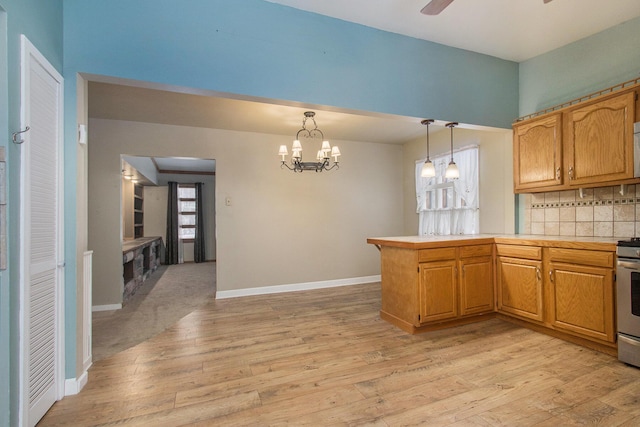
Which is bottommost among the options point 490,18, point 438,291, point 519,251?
point 438,291

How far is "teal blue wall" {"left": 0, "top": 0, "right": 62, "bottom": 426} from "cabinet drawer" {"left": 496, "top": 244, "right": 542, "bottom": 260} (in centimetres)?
393

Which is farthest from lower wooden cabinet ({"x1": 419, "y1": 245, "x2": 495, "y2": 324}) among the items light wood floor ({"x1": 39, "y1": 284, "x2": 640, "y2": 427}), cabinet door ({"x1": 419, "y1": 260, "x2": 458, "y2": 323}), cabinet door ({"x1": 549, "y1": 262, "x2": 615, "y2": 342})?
cabinet door ({"x1": 549, "y1": 262, "x2": 615, "y2": 342})

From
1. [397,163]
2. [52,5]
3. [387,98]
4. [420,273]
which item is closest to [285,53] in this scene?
[387,98]

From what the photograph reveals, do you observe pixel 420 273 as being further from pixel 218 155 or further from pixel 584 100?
pixel 218 155

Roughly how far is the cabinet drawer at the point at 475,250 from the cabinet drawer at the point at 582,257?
59 centimetres

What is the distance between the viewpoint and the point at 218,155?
459 cm

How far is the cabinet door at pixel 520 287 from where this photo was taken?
9.57ft

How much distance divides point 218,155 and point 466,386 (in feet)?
13.7

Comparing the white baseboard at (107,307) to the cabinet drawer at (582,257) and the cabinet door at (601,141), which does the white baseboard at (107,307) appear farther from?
the cabinet door at (601,141)

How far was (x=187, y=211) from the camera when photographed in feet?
→ 29.3

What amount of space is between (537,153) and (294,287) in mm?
3789

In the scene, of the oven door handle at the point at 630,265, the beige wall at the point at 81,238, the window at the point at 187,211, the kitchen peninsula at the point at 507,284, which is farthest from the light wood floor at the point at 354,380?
the window at the point at 187,211

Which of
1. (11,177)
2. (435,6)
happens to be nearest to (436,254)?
(435,6)

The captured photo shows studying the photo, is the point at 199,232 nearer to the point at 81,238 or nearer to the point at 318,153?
the point at 318,153
